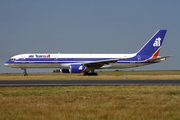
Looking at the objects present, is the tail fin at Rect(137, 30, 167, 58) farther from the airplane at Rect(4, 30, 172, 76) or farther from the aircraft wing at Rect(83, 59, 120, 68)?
the aircraft wing at Rect(83, 59, 120, 68)

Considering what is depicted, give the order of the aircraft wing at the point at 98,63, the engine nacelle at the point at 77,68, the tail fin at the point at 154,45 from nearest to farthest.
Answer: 1. the engine nacelle at the point at 77,68
2. the aircraft wing at the point at 98,63
3. the tail fin at the point at 154,45

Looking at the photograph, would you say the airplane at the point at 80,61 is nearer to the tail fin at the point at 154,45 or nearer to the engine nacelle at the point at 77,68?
the engine nacelle at the point at 77,68

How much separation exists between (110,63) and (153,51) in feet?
30.2

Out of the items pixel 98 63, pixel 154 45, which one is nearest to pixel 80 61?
pixel 98 63

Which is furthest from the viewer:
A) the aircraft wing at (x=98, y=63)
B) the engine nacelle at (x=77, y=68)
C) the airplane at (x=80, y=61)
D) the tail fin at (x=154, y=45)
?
the tail fin at (x=154, y=45)

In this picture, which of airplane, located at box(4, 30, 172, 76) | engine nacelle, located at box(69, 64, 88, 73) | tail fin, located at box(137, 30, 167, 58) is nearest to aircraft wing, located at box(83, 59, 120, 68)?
airplane, located at box(4, 30, 172, 76)

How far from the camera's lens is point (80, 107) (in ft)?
40.9

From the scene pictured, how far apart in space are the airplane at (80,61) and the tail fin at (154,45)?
2.81 ft

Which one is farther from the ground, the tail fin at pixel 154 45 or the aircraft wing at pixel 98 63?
the tail fin at pixel 154 45

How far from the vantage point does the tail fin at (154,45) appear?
161 feet

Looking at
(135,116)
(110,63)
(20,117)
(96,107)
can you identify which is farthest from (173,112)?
(110,63)

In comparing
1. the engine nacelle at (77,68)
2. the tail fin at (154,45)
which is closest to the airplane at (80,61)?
the engine nacelle at (77,68)

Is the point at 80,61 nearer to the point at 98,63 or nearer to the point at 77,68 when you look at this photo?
the point at 98,63

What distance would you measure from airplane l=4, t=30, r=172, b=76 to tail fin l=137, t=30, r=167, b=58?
86 cm
